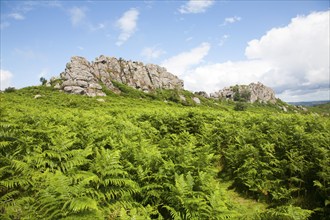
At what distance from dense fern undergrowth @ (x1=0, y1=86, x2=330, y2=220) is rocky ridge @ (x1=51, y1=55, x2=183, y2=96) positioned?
97.0m

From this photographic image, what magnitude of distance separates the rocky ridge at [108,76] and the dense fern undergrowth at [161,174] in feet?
318

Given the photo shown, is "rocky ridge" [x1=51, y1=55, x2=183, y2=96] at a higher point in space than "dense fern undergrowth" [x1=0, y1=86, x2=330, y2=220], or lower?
higher

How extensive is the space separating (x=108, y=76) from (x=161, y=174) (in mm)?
147630

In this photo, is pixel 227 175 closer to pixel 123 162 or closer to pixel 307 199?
pixel 307 199

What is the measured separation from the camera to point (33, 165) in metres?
6.86

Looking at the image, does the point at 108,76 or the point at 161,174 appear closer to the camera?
the point at 161,174

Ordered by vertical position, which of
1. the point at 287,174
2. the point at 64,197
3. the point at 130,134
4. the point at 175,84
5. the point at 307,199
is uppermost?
the point at 175,84

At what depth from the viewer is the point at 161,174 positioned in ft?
24.2

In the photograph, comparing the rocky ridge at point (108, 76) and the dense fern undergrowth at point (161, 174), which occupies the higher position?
the rocky ridge at point (108, 76)

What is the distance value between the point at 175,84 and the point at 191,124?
550 feet

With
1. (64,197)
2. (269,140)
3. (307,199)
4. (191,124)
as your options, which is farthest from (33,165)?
(191,124)

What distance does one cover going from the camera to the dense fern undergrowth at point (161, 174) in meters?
5.10

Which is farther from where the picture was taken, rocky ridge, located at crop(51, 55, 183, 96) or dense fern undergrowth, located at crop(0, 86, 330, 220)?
rocky ridge, located at crop(51, 55, 183, 96)

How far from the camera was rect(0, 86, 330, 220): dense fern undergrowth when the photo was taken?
5.10m
